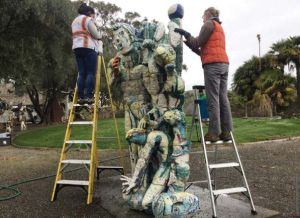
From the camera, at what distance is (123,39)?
20.9 ft

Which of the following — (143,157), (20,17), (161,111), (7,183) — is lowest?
(7,183)

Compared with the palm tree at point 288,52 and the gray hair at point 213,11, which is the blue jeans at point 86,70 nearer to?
the gray hair at point 213,11

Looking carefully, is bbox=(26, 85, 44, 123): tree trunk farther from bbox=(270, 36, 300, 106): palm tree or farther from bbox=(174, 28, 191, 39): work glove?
bbox=(174, 28, 191, 39): work glove

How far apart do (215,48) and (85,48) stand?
2629 mm

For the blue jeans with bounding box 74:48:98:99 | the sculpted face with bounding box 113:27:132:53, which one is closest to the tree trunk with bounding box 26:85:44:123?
the blue jeans with bounding box 74:48:98:99

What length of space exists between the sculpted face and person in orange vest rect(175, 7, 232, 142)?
39.7 inches

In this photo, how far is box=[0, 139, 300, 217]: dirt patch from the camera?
632 centimetres

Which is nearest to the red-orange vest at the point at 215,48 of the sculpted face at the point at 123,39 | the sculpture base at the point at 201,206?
the sculpted face at the point at 123,39

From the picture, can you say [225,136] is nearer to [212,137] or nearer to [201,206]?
[212,137]

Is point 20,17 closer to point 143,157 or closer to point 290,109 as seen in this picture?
point 143,157

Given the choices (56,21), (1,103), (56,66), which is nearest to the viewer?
(56,21)

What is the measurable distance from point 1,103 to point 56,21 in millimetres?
11289

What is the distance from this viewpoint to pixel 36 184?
27.3 ft

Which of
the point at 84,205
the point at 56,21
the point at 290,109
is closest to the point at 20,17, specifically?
the point at 56,21
